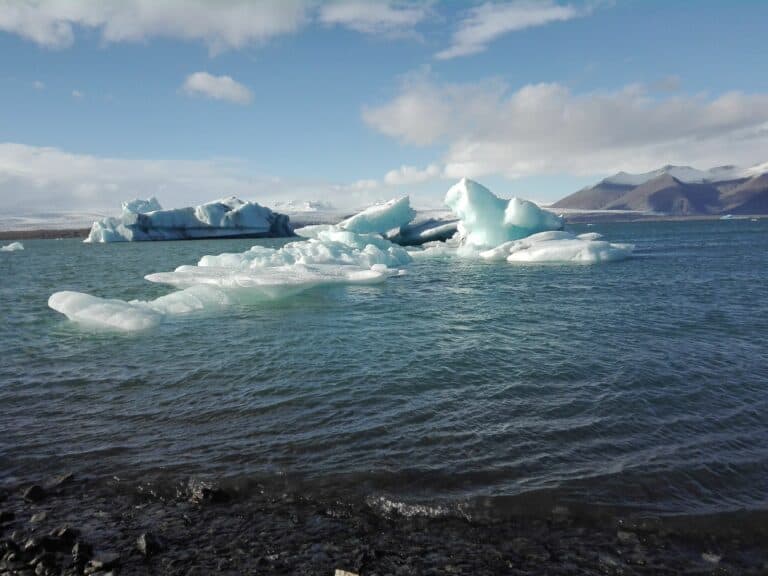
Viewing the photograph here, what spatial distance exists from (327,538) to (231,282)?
11.5 metres

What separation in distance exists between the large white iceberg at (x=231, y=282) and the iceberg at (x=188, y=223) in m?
39.2

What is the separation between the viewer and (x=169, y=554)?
371 centimetres

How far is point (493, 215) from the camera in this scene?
31281 millimetres

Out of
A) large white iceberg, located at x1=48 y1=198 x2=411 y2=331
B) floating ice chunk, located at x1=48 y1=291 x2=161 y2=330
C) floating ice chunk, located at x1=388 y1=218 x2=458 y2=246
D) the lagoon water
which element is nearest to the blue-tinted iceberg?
large white iceberg, located at x1=48 y1=198 x2=411 y2=331

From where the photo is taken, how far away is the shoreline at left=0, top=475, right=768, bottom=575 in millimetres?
3582

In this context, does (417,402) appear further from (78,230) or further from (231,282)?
(78,230)

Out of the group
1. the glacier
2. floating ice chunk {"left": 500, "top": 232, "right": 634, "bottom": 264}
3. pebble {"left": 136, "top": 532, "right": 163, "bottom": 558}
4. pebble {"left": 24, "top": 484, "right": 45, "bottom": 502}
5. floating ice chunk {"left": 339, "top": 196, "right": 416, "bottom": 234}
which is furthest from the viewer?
floating ice chunk {"left": 339, "top": 196, "right": 416, "bottom": 234}

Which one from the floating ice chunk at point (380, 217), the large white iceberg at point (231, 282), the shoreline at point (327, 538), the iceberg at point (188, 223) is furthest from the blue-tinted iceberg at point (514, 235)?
the iceberg at point (188, 223)

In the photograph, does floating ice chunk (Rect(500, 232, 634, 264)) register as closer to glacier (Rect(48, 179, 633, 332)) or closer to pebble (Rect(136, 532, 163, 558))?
glacier (Rect(48, 179, 633, 332))

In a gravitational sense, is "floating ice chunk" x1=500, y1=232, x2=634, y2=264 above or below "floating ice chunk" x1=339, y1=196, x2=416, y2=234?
below

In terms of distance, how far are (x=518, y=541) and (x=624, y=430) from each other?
2457 millimetres

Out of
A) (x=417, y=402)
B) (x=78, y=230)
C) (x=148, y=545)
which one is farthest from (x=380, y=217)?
(x=78, y=230)

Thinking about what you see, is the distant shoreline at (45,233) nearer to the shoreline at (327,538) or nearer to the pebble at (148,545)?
the shoreline at (327,538)

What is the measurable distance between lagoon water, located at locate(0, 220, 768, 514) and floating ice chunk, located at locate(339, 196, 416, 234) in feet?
79.1
